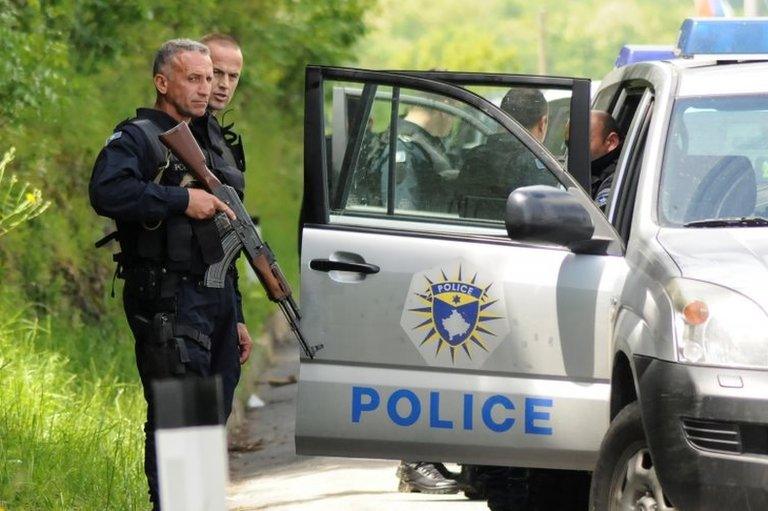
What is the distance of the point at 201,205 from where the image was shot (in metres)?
5.91

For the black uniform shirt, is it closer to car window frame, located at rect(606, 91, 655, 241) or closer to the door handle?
the door handle

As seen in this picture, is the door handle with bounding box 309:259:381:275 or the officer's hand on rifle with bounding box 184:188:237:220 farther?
the door handle with bounding box 309:259:381:275

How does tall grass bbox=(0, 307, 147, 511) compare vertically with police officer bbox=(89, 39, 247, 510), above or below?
below

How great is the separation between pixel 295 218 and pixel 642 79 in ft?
61.6

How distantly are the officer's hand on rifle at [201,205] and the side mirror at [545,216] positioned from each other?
37.9 inches

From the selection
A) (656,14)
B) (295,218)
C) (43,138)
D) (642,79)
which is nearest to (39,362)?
(43,138)

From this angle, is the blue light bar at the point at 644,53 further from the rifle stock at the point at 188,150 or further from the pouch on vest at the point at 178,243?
the pouch on vest at the point at 178,243

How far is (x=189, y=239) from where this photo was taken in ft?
19.7

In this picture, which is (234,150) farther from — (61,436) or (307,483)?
(307,483)

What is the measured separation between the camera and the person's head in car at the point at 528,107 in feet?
21.5

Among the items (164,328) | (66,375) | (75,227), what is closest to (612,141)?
(164,328)

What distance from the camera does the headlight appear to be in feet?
17.0

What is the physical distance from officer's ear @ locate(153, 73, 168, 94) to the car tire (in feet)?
6.07

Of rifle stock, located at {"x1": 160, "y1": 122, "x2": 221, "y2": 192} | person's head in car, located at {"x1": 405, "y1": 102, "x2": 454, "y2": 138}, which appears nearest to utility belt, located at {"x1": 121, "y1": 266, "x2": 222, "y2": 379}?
rifle stock, located at {"x1": 160, "y1": 122, "x2": 221, "y2": 192}
